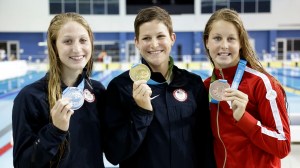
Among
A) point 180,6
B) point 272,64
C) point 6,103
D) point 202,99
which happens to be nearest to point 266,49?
point 180,6

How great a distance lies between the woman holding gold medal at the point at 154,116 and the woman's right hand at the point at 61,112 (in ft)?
0.85

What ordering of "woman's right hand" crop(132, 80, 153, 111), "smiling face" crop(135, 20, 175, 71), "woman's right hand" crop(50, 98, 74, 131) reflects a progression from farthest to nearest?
1. "smiling face" crop(135, 20, 175, 71)
2. "woman's right hand" crop(132, 80, 153, 111)
3. "woman's right hand" crop(50, 98, 74, 131)

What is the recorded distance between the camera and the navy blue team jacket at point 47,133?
138 cm

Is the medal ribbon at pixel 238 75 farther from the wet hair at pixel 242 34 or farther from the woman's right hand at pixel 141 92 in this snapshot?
the woman's right hand at pixel 141 92

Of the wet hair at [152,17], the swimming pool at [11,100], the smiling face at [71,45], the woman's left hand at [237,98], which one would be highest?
the wet hair at [152,17]

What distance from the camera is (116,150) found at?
1.54m

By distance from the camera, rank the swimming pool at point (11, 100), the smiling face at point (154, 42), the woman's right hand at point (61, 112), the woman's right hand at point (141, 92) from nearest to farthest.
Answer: the woman's right hand at point (61, 112)
the woman's right hand at point (141, 92)
the smiling face at point (154, 42)
the swimming pool at point (11, 100)

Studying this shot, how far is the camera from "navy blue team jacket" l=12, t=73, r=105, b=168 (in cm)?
138

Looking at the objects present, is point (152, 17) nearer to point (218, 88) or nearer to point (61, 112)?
point (218, 88)

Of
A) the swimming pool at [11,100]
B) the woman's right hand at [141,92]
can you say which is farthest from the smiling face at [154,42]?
the swimming pool at [11,100]

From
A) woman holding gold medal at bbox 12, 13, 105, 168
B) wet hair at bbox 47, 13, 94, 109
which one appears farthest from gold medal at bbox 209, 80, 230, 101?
wet hair at bbox 47, 13, 94, 109

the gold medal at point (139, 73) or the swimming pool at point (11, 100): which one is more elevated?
the gold medal at point (139, 73)

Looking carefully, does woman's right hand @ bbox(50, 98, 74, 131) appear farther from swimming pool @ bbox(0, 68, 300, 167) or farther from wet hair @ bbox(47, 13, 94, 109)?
swimming pool @ bbox(0, 68, 300, 167)

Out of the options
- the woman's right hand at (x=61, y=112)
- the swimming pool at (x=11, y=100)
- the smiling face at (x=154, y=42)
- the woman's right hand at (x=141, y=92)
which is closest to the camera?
the woman's right hand at (x=61, y=112)
